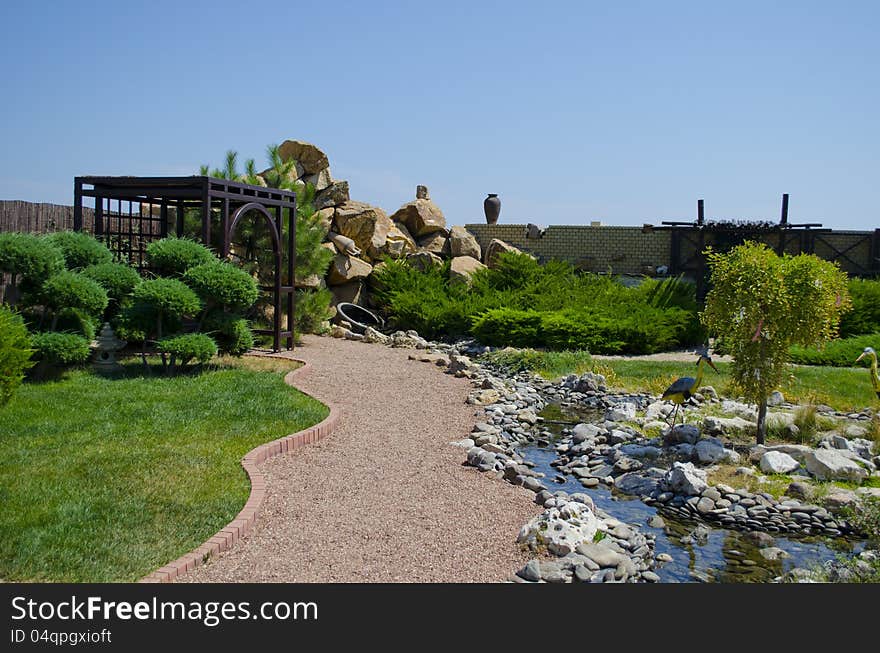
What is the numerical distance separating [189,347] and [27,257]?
204 centimetres

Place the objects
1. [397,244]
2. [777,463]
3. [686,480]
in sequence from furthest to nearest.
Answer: [397,244], [777,463], [686,480]

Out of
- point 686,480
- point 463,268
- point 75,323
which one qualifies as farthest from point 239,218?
point 463,268

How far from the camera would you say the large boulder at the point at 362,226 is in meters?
19.3

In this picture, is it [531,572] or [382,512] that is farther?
[382,512]

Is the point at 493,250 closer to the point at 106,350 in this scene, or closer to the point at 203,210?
the point at 203,210

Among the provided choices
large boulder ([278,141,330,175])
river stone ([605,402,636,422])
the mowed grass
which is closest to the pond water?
river stone ([605,402,636,422])

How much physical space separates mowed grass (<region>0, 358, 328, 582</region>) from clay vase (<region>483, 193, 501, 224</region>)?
15.6 meters

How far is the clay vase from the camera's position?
24094 millimetres

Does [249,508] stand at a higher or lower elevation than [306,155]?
lower

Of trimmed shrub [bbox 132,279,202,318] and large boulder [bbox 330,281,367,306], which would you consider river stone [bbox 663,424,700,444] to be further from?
large boulder [bbox 330,281,367,306]

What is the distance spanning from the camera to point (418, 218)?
70.3 ft

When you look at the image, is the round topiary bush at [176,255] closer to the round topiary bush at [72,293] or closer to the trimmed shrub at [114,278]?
the trimmed shrub at [114,278]

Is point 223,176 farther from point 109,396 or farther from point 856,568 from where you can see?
point 856,568

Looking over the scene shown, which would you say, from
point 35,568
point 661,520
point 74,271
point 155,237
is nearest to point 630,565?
point 661,520
